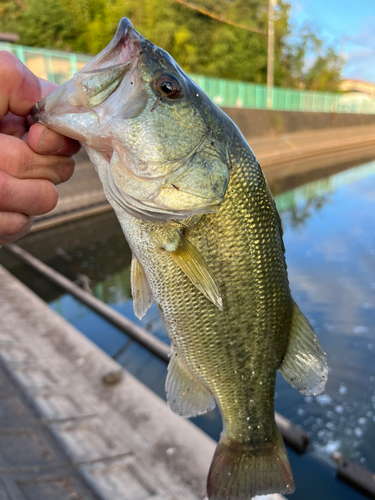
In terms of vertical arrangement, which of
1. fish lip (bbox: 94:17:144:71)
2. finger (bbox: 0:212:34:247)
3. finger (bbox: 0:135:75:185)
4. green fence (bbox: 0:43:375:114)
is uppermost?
green fence (bbox: 0:43:375:114)

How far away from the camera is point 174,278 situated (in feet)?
4.74

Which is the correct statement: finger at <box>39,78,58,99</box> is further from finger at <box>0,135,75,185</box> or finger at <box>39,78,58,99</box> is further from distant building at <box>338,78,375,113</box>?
distant building at <box>338,78,375,113</box>

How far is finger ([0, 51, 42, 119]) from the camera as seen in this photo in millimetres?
1301

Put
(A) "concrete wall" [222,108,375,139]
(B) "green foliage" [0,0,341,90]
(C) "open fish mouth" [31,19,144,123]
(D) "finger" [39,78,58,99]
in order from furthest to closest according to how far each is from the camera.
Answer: (B) "green foliage" [0,0,341,90], (A) "concrete wall" [222,108,375,139], (D) "finger" [39,78,58,99], (C) "open fish mouth" [31,19,144,123]

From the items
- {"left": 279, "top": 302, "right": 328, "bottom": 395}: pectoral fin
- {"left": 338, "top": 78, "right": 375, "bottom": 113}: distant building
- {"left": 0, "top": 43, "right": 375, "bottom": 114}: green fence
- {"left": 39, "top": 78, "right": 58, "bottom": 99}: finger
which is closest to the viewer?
{"left": 39, "top": 78, "right": 58, "bottom": 99}: finger

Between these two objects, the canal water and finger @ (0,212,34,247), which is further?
the canal water

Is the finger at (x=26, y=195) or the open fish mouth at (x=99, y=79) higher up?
the open fish mouth at (x=99, y=79)

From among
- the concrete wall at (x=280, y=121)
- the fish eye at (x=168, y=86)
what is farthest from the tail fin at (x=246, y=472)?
the concrete wall at (x=280, y=121)

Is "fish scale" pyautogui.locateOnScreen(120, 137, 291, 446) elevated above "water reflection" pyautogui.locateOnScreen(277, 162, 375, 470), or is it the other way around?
"fish scale" pyautogui.locateOnScreen(120, 137, 291, 446)

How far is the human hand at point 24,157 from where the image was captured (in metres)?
1.30

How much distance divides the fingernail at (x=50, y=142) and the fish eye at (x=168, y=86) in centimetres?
40

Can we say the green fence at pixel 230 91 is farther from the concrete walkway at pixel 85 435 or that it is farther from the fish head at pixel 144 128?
the fish head at pixel 144 128

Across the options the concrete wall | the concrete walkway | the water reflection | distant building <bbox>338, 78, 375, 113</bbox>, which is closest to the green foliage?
distant building <bbox>338, 78, 375, 113</bbox>

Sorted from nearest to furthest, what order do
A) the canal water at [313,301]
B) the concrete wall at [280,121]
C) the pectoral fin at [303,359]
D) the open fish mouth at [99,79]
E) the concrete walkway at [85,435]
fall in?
the open fish mouth at [99,79] < the pectoral fin at [303,359] < the concrete walkway at [85,435] < the canal water at [313,301] < the concrete wall at [280,121]
